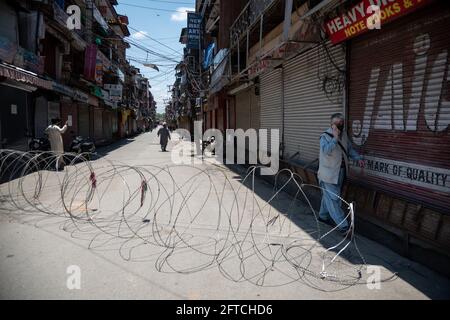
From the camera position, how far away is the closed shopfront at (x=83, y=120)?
87.5 feet

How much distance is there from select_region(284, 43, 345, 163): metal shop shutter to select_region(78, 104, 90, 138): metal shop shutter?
18.2m

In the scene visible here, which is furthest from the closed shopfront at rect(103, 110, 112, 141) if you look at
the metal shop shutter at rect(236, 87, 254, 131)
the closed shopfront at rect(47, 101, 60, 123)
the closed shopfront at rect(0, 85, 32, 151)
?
the closed shopfront at rect(0, 85, 32, 151)

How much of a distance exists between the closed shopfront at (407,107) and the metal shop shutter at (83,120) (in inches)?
891

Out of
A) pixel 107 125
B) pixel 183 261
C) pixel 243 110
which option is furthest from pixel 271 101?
pixel 107 125

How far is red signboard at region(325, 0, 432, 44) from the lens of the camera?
18.5ft

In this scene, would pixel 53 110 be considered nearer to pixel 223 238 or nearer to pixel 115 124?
pixel 223 238

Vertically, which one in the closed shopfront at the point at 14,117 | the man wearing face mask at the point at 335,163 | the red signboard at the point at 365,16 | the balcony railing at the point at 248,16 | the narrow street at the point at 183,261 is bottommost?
the narrow street at the point at 183,261

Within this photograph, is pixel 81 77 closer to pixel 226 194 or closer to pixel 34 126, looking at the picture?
pixel 34 126

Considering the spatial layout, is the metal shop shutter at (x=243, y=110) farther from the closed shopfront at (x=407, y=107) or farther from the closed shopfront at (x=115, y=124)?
the closed shopfront at (x=115, y=124)

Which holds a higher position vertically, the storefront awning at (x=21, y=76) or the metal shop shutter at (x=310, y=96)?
the storefront awning at (x=21, y=76)

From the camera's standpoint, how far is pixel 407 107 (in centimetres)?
613

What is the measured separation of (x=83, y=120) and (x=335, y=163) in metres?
24.9

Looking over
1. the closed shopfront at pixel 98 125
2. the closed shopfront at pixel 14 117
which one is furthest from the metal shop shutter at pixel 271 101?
the closed shopfront at pixel 98 125

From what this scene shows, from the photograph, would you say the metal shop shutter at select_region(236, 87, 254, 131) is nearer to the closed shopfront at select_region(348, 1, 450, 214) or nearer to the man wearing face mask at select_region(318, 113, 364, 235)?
the closed shopfront at select_region(348, 1, 450, 214)
